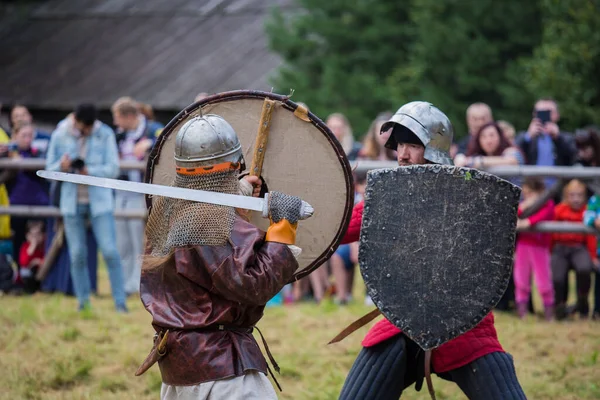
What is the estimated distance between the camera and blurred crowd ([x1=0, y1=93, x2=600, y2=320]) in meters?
8.29

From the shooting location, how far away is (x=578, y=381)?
623 cm

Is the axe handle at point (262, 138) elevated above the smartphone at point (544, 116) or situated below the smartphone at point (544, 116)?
below

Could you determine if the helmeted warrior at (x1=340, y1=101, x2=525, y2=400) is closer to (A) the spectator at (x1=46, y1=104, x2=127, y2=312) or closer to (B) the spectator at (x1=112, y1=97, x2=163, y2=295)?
(A) the spectator at (x1=46, y1=104, x2=127, y2=312)

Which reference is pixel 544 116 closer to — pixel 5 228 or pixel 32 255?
pixel 32 255

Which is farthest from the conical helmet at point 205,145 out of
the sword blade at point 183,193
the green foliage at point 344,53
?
the green foliage at point 344,53

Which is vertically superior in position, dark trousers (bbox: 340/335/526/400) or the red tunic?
the red tunic

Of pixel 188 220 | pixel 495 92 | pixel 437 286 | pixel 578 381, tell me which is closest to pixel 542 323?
pixel 578 381

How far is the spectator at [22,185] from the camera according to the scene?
976 centimetres

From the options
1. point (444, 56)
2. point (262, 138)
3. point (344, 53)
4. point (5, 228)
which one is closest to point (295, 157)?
point (262, 138)

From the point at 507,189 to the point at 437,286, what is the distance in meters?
0.48

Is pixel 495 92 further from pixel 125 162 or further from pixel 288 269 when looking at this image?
pixel 288 269

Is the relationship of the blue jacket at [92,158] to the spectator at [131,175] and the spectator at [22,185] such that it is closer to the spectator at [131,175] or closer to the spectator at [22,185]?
the spectator at [131,175]

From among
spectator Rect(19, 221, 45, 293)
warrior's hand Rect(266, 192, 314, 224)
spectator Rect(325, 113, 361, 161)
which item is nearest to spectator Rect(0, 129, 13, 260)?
spectator Rect(19, 221, 45, 293)

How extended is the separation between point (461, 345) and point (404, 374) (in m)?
0.31
